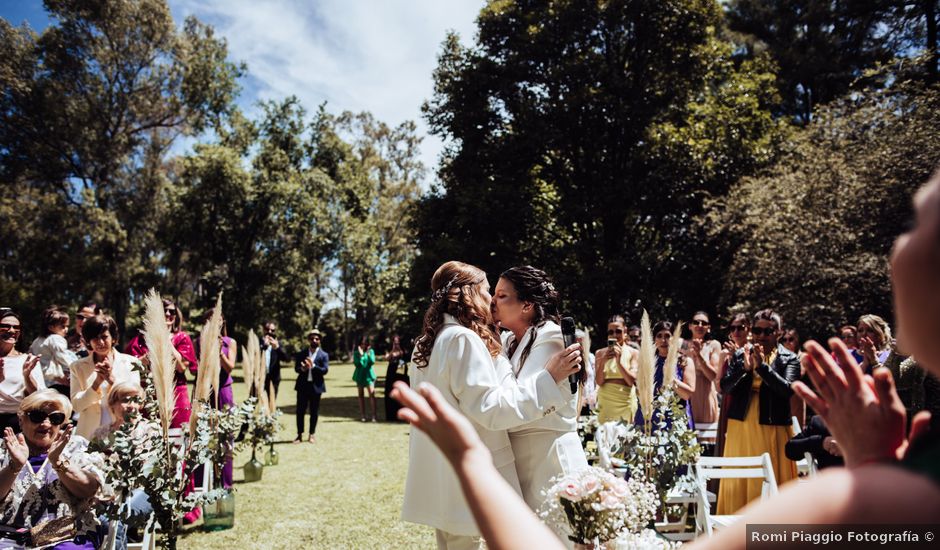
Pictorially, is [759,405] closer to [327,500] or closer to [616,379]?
[616,379]

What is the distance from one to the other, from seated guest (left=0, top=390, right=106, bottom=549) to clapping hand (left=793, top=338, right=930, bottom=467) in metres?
4.23

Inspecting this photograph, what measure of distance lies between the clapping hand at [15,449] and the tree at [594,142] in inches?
545

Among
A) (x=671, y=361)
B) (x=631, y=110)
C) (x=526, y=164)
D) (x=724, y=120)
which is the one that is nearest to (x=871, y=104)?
(x=724, y=120)

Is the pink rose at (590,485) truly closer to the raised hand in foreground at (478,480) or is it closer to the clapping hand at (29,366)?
the raised hand in foreground at (478,480)

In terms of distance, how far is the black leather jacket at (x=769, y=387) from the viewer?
5.67 metres

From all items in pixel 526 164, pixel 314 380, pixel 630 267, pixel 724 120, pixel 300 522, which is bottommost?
pixel 300 522

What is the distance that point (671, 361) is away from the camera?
535 centimetres

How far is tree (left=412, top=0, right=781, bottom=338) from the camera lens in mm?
17500

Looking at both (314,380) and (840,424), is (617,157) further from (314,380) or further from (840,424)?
(840,424)

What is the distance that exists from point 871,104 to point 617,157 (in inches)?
277

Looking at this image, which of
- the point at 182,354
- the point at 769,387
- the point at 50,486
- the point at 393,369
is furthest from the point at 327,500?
the point at 393,369

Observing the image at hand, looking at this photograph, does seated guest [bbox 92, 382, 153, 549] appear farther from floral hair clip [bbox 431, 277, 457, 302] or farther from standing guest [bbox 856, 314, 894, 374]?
standing guest [bbox 856, 314, 894, 374]

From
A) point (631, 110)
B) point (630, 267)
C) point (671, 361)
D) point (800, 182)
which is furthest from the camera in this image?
point (631, 110)

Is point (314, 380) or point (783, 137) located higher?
point (783, 137)
